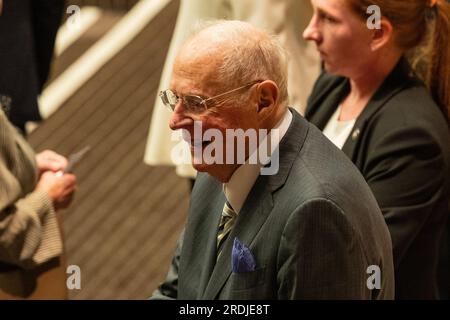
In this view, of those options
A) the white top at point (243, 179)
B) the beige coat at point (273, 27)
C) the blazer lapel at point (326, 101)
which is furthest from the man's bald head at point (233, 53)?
the beige coat at point (273, 27)

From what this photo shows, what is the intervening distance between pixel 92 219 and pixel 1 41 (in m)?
1.58

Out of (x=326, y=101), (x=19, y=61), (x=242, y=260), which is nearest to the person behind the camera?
(x=242, y=260)

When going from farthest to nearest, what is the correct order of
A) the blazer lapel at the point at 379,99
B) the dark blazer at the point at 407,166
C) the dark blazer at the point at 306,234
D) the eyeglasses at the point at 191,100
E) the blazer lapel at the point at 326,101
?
1. the blazer lapel at the point at 326,101
2. the blazer lapel at the point at 379,99
3. the dark blazer at the point at 407,166
4. the eyeglasses at the point at 191,100
5. the dark blazer at the point at 306,234

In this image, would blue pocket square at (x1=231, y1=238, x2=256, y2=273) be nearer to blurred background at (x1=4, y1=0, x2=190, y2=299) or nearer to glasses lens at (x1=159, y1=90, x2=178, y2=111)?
glasses lens at (x1=159, y1=90, x2=178, y2=111)

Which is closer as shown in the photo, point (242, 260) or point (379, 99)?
point (242, 260)

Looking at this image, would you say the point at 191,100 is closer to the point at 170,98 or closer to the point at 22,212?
the point at 170,98

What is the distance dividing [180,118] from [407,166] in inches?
34.0

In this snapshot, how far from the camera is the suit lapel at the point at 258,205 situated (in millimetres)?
2734

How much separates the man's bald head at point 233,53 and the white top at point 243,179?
103 mm

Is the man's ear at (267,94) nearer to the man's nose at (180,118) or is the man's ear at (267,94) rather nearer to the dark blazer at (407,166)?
the man's nose at (180,118)

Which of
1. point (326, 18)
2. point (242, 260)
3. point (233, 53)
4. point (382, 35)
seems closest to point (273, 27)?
point (326, 18)

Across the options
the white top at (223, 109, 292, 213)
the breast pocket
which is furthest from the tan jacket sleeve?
the breast pocket

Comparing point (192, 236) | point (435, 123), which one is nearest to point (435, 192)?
point (435, 123)

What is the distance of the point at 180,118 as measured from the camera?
9.16ft
